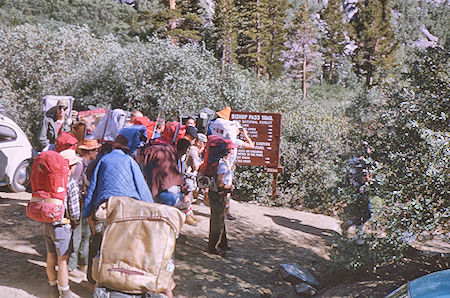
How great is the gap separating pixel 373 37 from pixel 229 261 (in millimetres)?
38024

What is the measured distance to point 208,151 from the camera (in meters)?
5.91

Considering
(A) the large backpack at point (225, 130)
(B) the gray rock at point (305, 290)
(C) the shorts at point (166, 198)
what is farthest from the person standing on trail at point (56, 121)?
(B) the gray rock at point (305, 290)

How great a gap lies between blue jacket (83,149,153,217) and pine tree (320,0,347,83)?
4791cm

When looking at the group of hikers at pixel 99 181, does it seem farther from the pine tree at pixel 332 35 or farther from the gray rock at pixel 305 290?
the pine tree at pixel 332 35

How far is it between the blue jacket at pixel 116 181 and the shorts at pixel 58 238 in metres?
0.64

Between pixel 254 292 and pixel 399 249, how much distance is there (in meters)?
1.88


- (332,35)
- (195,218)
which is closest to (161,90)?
(195,218)

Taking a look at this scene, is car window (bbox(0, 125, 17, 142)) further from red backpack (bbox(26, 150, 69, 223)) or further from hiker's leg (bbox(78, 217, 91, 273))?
red backpack (bbox(26, 150, 69, 223))

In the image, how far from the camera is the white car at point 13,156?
7.77 meters

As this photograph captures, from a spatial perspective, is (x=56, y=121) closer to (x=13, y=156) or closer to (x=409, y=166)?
(x=13, y=156)

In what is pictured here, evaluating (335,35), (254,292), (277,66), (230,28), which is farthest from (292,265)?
(335,35)

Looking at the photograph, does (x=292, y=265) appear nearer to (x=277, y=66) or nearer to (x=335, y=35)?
(x=277, y=66)

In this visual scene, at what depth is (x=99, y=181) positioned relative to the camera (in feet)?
12.1

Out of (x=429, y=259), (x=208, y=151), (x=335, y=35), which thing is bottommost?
(x=429, y=259)
